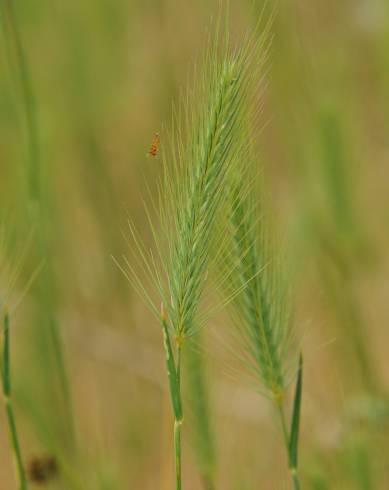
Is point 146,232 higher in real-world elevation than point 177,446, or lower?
higher

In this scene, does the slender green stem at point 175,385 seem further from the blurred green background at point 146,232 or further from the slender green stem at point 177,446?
the blurred green background at point 146,232

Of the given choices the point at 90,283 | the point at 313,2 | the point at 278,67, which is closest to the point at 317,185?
the point at 278,67

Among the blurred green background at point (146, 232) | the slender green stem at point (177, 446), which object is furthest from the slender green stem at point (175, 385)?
the blurred green background at point (146, 232)

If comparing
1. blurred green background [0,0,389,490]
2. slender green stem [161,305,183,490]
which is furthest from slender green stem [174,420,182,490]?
blurred green background [0,0,389,490]

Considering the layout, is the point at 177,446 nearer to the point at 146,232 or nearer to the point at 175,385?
the point at 175,385

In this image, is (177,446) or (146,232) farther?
(146,232)

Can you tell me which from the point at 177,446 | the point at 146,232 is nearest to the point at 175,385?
the point at 177,446

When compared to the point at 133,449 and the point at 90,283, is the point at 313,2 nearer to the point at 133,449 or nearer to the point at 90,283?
the point at 90,283

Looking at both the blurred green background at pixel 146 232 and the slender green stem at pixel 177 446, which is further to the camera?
the blurred green background at pixel 146 232

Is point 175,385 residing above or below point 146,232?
below

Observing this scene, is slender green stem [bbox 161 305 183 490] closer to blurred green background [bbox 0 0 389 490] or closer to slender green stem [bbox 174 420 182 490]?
slender green stem [bbox 174 420 182 490]
